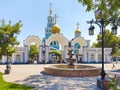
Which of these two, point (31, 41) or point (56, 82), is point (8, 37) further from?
point (31, 41)

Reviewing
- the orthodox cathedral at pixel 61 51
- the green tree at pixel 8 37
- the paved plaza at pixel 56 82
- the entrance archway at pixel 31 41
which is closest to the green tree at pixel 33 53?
the orthodox cathedral at pixel 61 51

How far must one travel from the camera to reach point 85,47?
52438 millimetres

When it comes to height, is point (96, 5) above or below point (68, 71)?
above

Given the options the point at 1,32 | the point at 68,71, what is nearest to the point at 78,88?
the point at 68,71

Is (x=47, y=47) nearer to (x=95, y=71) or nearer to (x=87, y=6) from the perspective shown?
(x=95, y=71)

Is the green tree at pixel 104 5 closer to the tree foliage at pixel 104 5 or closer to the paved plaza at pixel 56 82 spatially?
the tree foliage at pixel 104 5

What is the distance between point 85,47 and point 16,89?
3975 cm

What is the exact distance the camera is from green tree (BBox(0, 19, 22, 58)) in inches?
945

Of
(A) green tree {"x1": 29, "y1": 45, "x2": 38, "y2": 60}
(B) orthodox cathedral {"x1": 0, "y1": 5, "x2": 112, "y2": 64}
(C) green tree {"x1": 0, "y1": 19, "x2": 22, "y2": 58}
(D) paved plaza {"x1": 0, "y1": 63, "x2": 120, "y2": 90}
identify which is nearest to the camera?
(D) paved plaza {"x1": 0, "y1": 63, "x2": 120, "y2": 90}

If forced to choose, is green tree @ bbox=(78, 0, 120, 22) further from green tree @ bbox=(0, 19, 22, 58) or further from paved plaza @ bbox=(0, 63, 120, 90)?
green tree @ bbox=(0, 19, 22, 58)

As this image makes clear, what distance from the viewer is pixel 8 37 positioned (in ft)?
79.7

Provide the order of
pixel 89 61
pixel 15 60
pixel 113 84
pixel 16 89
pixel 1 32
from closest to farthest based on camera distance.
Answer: pixel 113 84
pixel 16 89
pixel 1 32
pixel 15 60
pixel 89 61

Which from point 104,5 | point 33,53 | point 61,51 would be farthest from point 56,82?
point 33,53

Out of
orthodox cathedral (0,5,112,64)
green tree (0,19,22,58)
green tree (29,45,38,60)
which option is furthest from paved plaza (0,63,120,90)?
green tree (29,45,38,60)
